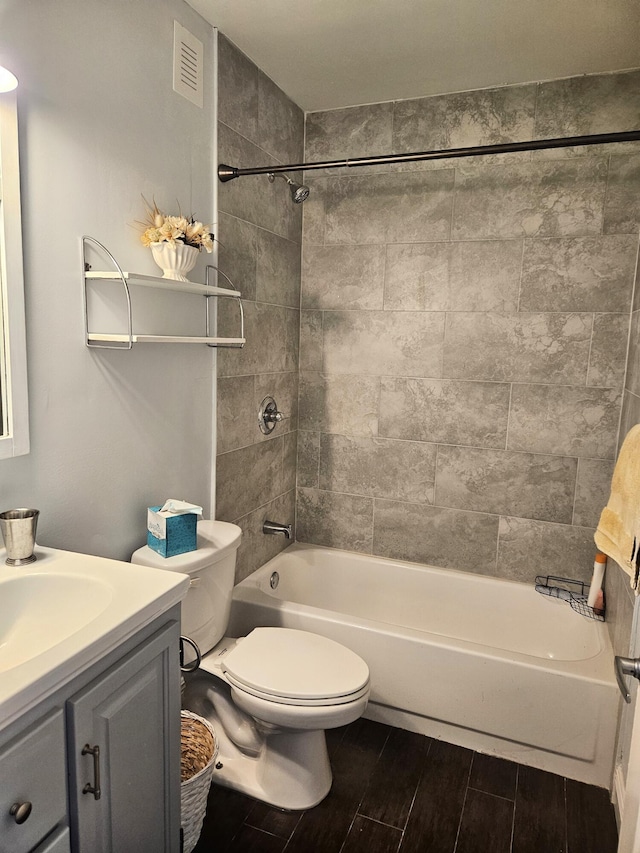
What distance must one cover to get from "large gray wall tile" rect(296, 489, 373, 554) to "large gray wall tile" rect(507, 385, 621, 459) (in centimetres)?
81

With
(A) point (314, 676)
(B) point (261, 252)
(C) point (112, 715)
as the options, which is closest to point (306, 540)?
(A) point (314, 676)

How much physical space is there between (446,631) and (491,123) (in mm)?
2287

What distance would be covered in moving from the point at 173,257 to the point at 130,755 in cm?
135

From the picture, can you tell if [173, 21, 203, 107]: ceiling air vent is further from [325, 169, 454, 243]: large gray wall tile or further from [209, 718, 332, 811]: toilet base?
[209, 718, 332, 811]: toilet base

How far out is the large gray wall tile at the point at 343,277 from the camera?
2877 millimetres

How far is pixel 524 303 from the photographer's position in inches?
104

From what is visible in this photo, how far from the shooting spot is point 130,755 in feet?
4.14

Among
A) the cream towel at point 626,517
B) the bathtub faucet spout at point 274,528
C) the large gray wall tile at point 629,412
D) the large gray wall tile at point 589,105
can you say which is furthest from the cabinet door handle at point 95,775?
the large gray wall tile at point 589,105

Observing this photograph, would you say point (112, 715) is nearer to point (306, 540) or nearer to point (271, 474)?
point (271, 474)

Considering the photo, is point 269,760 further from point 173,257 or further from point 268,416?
point 173,257

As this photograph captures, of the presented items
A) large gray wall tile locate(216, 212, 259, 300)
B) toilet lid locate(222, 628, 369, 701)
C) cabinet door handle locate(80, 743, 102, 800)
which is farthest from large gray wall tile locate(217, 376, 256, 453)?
cabinet door handle locate(80, 743, 102, 800)

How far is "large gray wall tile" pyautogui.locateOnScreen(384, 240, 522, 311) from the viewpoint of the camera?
265 centimetres

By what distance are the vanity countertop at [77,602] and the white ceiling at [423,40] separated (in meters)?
1.84

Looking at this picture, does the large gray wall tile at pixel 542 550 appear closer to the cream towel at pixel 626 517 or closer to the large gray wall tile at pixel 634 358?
the large gray wall tile at pixel 634 358
